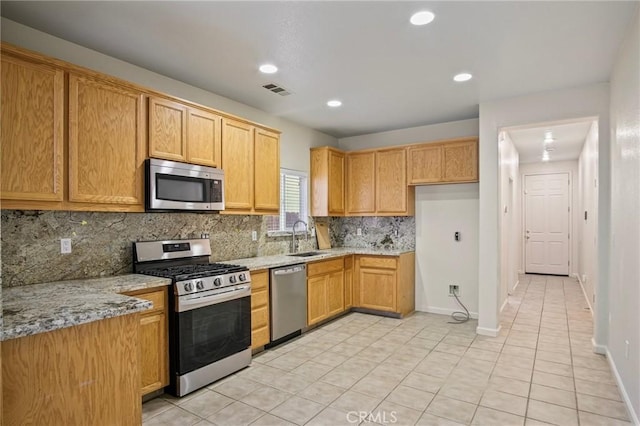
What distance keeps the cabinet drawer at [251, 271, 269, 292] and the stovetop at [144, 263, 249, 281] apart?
19cm

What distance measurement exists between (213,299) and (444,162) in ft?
11.2

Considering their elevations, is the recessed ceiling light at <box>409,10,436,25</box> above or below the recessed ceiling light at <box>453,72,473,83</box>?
above

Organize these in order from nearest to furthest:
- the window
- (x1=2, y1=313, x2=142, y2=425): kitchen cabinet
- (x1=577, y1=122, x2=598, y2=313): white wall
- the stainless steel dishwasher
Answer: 1. (x1=2, y1=313, x2=142, y2=425): kitchen cabinet
2. the stainless steel dishwasher
3. (x1=577, y1=122, x2=598, y2=313): white wall
4. the window

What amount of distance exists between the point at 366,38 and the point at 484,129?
2.23 m

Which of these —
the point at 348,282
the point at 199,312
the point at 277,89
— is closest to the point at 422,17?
the point at 277,89

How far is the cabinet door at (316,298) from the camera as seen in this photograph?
14.2 ft

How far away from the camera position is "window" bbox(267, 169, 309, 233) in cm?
485

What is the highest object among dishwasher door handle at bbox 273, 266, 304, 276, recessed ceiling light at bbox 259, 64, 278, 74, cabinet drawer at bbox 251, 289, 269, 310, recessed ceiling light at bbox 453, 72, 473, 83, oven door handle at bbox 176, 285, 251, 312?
recessed ceiling light at bbox 259, 64, 278, 74

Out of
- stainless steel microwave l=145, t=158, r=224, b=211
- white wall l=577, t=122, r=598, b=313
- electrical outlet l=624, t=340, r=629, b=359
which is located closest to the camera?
electrical outlet l=624, t=340, r=629, b=359

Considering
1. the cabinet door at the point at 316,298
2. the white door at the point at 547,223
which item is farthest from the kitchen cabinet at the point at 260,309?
the white door at the point at 547,223

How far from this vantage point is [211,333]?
119 inches

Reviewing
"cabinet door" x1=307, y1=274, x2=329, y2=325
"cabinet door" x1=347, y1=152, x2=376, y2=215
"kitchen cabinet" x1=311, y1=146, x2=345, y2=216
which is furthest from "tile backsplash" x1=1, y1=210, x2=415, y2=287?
"cabinet door" x1=347, y1=152, x2=376, y2=215

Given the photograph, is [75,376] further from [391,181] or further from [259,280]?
[391,181]

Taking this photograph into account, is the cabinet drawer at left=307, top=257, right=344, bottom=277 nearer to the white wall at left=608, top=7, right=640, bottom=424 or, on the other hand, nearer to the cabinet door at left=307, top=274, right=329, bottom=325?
the cabinet door at left=307, top=274, right=329, bottom=325
